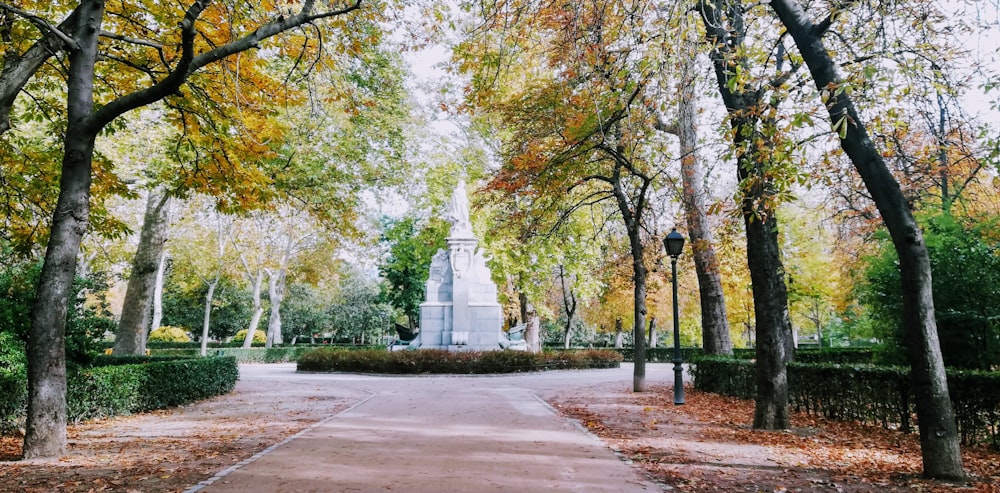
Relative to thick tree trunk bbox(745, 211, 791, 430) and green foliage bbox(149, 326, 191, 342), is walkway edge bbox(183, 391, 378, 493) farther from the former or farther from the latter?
green foliage bbox(149, 326, 191, 342)

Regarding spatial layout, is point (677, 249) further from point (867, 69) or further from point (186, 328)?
point (186, 328)

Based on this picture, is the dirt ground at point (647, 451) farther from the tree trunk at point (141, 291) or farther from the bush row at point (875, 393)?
the tree trunk at point (141, 291)

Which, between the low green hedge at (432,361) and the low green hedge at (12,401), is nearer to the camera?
the low green hedge at (12,401)

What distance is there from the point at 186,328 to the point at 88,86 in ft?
148

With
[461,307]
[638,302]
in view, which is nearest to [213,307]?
[461,307]

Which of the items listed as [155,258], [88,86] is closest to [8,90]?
[88,86]

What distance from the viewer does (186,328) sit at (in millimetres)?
47219

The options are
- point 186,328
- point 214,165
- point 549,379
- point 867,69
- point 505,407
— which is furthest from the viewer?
point 186,328

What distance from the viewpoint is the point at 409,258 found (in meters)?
35.7

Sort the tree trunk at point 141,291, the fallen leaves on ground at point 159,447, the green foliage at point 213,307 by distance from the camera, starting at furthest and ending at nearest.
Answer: the green foliage at point 213,307, the tree trunk at point 141,291, the fallen leaves on ground at point 159,447

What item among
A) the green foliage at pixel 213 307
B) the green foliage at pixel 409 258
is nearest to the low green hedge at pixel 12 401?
the green foliage at pixel 409 258

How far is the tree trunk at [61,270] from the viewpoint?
6.75 m

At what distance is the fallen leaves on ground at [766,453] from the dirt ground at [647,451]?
2cm

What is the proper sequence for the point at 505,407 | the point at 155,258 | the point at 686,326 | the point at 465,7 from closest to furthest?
1. the point at 465,7
2. the point at 505,407
3. the point at 155,258
4. the point at 686,326
